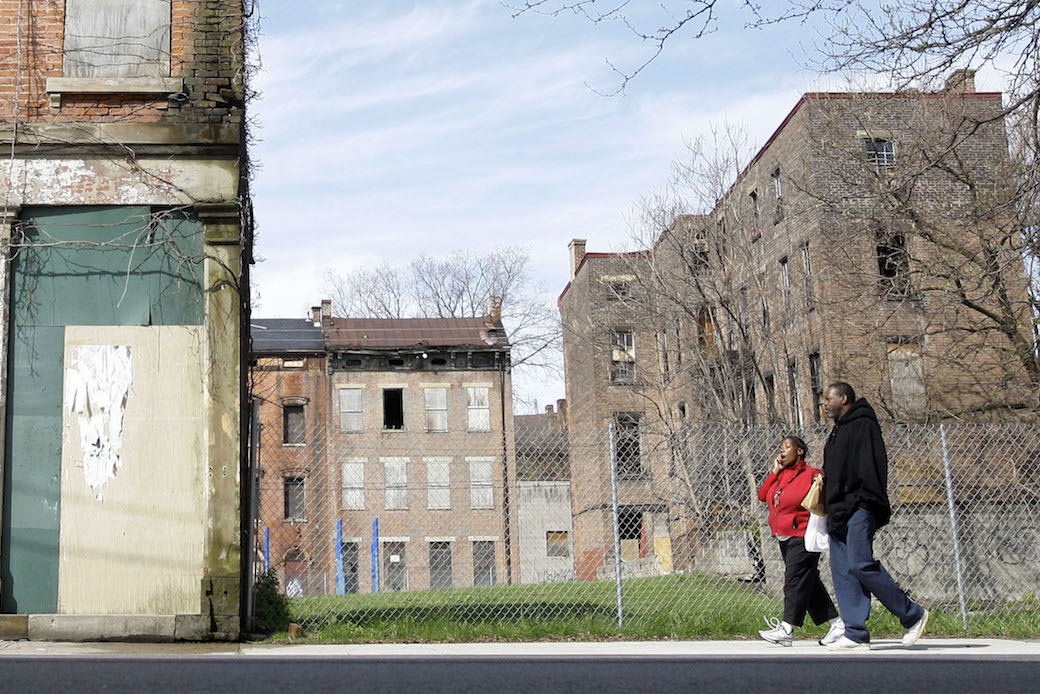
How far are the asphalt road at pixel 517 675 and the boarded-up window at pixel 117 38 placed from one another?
5.38 metres

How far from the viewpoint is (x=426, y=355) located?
135 ft

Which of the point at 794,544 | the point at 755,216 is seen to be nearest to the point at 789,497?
the point at 794,544

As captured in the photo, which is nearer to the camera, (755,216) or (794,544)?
(794,544)

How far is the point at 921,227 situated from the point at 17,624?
1492cm

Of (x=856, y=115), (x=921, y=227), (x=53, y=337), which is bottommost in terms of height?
(x=53, y=337)

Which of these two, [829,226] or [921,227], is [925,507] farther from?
[829,226]

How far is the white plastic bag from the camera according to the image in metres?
7.96

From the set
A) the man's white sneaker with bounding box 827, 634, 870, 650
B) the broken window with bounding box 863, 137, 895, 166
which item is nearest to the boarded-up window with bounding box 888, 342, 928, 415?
the broken window with bounding box 863, 137, 895, 166

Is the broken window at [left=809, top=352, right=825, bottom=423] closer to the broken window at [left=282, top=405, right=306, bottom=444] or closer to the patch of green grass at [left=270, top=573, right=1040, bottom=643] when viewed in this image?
the patch of green grass at [left=270, top=573, right=1040, bottom=643]

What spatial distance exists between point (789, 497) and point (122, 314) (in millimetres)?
5791

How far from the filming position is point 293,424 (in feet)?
133

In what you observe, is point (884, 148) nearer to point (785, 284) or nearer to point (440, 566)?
point (785, 284)

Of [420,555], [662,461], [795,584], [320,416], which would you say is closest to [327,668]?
[795,584]

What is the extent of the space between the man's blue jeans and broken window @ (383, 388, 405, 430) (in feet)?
111
